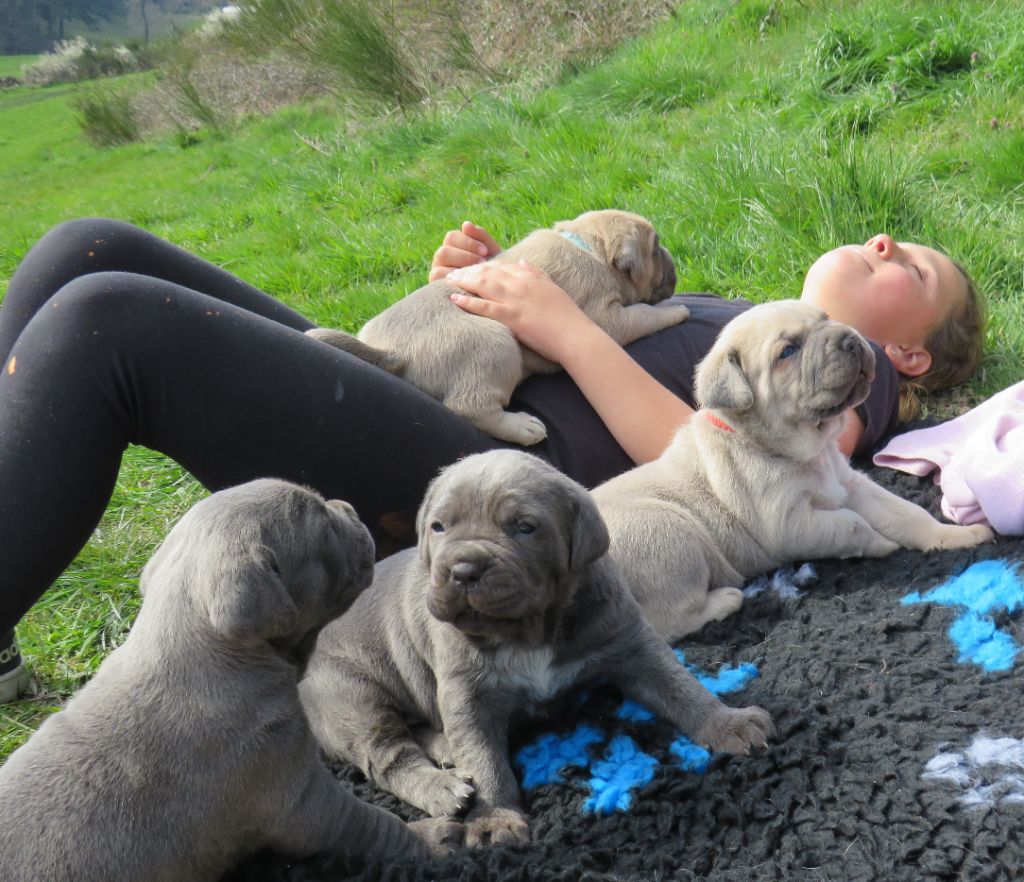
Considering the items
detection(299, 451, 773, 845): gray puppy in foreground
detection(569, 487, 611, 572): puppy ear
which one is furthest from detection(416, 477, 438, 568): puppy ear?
detection(569, 487, 611, 572): puppy ear

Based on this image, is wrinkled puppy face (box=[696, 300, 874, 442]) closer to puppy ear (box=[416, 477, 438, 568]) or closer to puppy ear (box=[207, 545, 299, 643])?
puppy ear (box=[416, 477, 438, 568])

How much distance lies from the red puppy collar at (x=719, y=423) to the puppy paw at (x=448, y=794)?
1650mm

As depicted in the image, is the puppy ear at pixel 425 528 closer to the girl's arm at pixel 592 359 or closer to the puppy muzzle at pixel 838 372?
the girl's arm at pixel 592 359

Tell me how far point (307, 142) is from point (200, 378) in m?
10.6

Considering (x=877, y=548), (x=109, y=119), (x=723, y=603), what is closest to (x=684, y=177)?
(x=877, y=548)

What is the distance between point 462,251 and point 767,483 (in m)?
1.92

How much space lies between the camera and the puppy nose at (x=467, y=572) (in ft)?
8.22

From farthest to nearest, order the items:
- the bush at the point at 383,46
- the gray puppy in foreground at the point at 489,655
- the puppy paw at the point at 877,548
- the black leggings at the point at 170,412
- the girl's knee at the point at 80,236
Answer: the bush at the point at 383,46, the girl's knee at the point at 80,236, the puppy paw at the point at 877,548, the black leggings at the point at 170,412, the gray puppy in foreground at the point at 489,655

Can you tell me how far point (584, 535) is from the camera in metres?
2.66

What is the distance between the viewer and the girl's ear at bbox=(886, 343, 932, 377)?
4.50 m

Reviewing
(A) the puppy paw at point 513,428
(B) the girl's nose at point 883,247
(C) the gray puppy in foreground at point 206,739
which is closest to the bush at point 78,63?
(B) the girl's nose at point 883,247

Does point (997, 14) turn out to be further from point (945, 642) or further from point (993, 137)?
point (945, 642)

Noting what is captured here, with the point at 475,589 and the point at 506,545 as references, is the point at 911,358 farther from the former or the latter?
the point at 475,589

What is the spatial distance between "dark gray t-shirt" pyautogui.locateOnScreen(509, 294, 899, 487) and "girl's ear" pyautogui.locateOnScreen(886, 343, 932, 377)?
29cm
